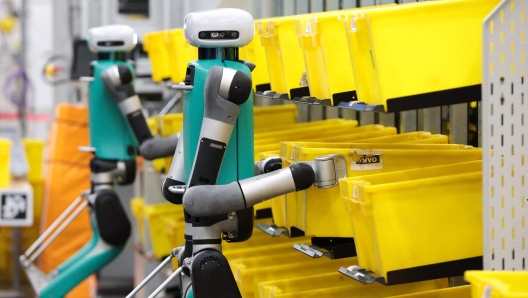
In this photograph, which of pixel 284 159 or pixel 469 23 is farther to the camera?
pixel 284 159

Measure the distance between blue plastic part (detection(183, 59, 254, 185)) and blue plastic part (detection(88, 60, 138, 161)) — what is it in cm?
199

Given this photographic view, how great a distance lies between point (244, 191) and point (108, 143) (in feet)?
7.76

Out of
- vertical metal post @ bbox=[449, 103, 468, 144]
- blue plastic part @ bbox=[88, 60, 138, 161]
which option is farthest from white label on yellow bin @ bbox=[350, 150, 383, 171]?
blue plastic part @ bbox=[88, 60, 138, 161]

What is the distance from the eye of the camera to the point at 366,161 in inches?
102

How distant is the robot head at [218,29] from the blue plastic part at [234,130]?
0.06 metres

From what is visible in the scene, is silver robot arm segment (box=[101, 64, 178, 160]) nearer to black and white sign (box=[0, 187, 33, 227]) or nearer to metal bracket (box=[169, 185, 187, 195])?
metal bracket (box=[169, 185, 187, 195])

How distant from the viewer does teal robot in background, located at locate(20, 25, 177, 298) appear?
445 centimetres

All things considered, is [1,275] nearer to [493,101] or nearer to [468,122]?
[468,122]

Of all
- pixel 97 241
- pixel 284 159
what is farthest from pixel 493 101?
pixel 97 241

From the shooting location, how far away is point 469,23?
2.24m

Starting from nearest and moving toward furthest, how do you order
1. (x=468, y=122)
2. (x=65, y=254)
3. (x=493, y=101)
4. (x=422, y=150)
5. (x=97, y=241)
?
1. (x=493, y=101)
2. (x=422, y=150)
3. (x=468, y=122)
4. (x=97, y=241)
5. (x=65, y=254)

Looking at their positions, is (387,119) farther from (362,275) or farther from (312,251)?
(362,275)

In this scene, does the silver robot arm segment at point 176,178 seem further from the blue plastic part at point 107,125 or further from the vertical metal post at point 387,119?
the blue plastic part at point 107,125

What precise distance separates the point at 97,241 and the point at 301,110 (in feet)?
4.77
